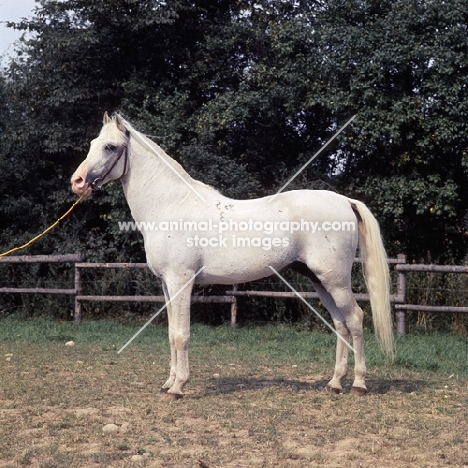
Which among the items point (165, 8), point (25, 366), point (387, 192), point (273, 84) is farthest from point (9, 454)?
point (165, 8)

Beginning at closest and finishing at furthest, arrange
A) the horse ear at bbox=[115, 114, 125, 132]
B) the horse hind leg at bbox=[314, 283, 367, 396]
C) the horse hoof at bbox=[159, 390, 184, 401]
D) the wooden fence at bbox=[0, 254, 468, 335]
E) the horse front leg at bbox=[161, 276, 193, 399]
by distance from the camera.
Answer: the horse hoof at bbox=[159, 390, 184, 401] < the horse front leg at bbox=[161, 276, 193, 399] < the horse hind leg at bbox=[314, 283, 367, 396] < the horse ear at bbox=[115, 114, 125, 132] < the wooden fence at bbox=[0, 254, 468, 335]

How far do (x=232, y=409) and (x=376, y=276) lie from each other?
172 cm

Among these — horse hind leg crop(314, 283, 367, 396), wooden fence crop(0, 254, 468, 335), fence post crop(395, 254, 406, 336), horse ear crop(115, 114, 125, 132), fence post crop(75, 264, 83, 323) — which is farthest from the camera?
fence post crop(75, 264, 83, 323)

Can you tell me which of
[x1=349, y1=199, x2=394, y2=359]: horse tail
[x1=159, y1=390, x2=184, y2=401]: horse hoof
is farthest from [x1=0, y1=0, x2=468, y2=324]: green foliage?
[x1=159, y1=390, x2=184, y2=401]: horse hoof

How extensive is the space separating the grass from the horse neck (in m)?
1.58

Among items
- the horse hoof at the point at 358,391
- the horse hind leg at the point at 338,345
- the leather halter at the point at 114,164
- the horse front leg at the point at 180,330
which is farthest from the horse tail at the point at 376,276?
the leather halter at the point at 114,164

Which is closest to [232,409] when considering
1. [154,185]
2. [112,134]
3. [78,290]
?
[154,185]

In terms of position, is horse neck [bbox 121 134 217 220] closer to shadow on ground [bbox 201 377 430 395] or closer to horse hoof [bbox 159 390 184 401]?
horse hoof [bbox 159 390 184 401]

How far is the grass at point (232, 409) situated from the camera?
3.48m

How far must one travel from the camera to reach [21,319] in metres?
11.5

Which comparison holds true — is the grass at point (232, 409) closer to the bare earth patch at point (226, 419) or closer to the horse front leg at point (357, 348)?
the bare earth patch at point (226, 419)

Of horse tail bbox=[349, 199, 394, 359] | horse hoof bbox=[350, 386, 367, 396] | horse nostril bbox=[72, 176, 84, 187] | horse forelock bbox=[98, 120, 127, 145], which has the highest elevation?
horse forelock bbox=[98, 120, 127, 145]

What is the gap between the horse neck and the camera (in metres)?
5.35

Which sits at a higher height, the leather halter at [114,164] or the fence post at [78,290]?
the leather halter at [114,164]
